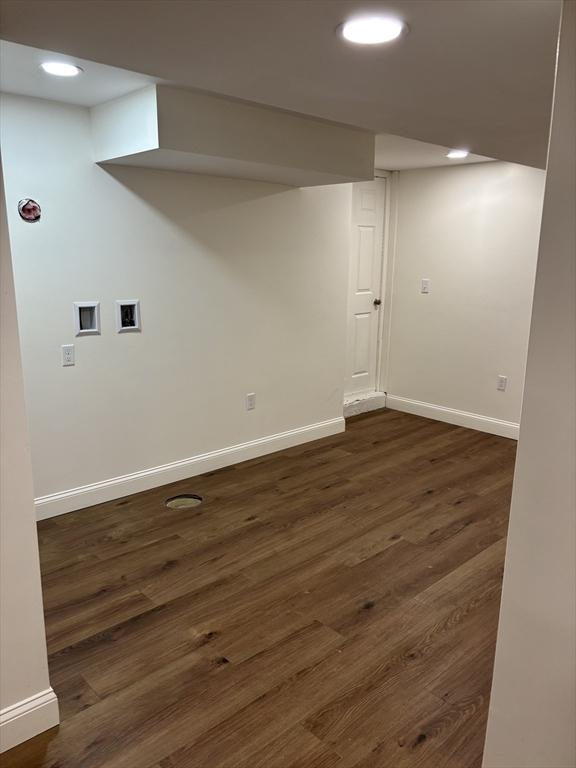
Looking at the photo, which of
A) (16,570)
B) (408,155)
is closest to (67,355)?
(16,570)

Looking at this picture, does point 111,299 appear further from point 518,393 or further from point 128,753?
point 518,393

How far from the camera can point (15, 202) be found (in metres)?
2.94

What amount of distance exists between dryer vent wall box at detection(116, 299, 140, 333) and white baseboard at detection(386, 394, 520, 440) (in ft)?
10.0

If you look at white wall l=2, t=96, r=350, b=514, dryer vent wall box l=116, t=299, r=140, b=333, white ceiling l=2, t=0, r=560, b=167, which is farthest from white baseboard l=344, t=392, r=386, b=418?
white ceiling l=2, t=0, r=560, b=167

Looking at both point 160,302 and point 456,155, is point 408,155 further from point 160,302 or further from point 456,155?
point 160,302

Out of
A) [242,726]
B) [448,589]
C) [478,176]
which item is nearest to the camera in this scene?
[242,726]

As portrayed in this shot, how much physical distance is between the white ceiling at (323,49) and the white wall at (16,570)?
21.2 inches

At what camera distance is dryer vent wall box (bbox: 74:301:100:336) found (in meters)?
3.25

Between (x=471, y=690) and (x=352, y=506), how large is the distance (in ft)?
5.11

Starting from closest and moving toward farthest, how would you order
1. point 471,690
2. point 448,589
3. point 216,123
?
point 471,690 < point 448,589 < point 216,123

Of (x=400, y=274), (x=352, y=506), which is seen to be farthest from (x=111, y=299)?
(x=400, y=274)

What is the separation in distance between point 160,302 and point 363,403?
260cm

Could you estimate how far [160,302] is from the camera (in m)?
3.60

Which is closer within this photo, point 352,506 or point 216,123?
point 216,123
